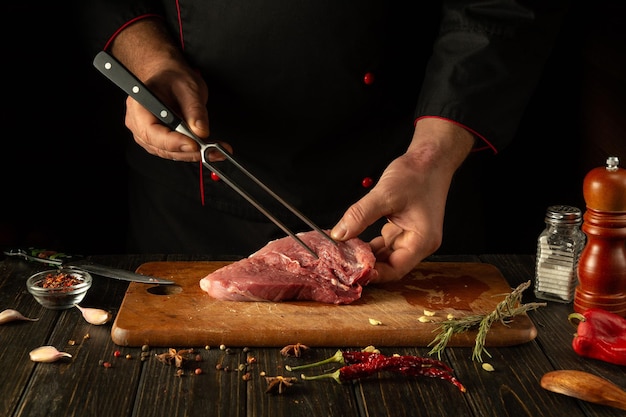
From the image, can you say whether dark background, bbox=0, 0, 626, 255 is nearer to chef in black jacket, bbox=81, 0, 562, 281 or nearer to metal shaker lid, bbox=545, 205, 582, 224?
chef in black jacket, bbox=81, 0, 562, 281

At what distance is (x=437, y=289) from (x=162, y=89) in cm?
95

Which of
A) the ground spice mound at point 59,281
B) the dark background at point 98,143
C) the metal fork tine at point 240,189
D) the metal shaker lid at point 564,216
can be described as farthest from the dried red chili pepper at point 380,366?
the dark background at point 98,143

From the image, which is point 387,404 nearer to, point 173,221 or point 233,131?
point 233,131

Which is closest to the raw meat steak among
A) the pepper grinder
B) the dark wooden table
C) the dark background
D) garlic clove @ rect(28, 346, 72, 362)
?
the dark wooden table

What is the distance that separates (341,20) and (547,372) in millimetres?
1214

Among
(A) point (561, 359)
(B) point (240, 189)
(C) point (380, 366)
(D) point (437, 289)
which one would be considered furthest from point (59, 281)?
(A) point (561, 359)

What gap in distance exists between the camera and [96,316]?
196cm

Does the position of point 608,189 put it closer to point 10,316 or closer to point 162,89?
point 162,89

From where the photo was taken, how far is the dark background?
123 inches

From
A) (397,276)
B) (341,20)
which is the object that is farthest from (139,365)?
(341,20)

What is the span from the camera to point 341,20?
2.46m

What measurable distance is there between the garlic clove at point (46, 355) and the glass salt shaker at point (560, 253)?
3.86 ft

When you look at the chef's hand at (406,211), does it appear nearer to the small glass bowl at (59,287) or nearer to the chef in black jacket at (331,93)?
the chef in black jacket at (331,93)

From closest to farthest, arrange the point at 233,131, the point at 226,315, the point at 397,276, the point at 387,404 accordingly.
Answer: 1. the point at 387,404
2. the point at 226,315
3. the point at 397,276
4. the point at 233,131
